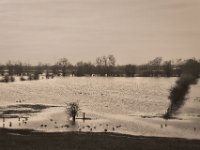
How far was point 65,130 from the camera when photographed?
183ft

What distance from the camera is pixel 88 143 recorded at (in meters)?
43.3

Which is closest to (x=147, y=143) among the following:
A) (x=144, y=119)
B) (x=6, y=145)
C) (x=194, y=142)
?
(x=194, y=142)

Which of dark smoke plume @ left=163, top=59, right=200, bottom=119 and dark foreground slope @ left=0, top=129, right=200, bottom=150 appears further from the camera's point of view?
dark smoke plume @ left=163, top=59, right=200, bottom=119

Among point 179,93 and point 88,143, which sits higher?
point 179,93

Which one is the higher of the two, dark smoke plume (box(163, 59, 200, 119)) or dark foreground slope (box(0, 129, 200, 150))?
dark smoke plume (box(163, 59, 200, 119))

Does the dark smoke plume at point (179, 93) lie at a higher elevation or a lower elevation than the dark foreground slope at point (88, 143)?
higher

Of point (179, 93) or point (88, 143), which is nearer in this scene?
point (88, 143)

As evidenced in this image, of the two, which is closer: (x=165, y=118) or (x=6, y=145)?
(x=6, y=145)

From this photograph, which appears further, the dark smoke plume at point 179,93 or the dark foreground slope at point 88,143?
the dark smoke plume at point 179,93

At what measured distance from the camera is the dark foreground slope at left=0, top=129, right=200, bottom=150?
40.7 meters

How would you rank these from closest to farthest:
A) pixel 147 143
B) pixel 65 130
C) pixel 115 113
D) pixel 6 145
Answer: pixel 6 145 < pixel 147 143 < pixel 65 130 < pixel 115 113

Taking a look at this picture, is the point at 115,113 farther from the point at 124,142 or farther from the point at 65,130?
the point at 124,142

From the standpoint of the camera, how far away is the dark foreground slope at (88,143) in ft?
133

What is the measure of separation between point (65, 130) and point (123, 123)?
12.5 m
